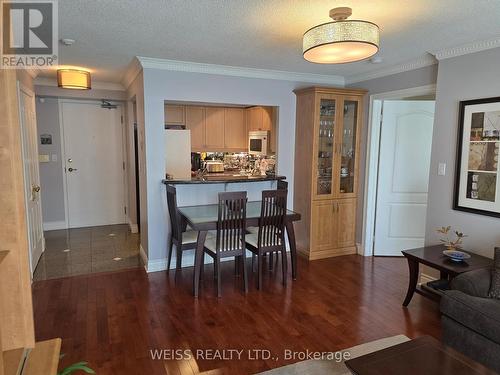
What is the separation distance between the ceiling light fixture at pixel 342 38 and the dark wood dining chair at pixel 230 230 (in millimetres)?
1587

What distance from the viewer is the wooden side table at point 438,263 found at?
9.42ft

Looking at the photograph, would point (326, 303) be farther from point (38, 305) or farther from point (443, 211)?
point (38, 305)

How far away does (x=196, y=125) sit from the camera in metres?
6.32

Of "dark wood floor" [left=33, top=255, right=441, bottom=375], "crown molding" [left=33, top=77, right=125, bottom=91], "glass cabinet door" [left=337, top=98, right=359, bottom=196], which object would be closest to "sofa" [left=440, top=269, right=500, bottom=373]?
"dark wood floor" [left=33, top=255, right=441, bottom=375]

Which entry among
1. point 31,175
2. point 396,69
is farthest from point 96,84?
point 396,69

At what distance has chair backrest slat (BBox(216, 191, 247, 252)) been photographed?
11.4 ft

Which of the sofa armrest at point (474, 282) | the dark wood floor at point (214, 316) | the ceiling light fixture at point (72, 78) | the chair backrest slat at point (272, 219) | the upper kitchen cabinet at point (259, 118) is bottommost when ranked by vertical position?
the dark wood floor at point (214, 316)

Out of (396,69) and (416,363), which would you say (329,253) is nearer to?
(396,69)

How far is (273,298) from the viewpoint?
3471 mm

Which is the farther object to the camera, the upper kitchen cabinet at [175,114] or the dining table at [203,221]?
the upper kitchen cabinet at [175,114]

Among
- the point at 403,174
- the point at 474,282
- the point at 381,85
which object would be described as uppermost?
the point at 381,85

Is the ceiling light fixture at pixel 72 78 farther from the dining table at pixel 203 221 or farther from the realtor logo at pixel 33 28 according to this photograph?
the dining table at pixel 203 221

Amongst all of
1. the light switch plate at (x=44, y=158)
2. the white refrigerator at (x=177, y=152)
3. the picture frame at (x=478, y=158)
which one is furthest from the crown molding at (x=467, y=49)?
the light switch plate at (x=44, y=158)

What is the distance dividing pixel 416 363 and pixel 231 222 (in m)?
2.11
